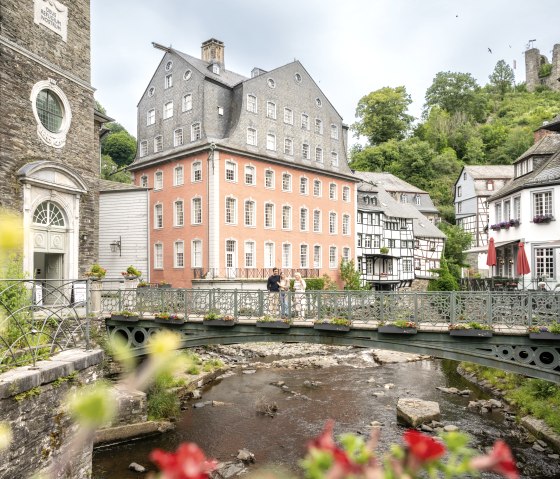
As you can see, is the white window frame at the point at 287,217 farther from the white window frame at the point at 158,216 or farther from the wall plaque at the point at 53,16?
the wall plaque at the point at 53,16

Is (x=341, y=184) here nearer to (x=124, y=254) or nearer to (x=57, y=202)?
(x=124, y=254)

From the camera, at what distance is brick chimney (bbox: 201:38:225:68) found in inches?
1455

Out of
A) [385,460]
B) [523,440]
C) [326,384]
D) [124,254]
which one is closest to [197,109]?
[124,254]

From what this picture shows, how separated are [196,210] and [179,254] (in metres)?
3.41

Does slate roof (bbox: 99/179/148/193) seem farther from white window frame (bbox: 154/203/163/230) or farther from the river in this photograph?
the river

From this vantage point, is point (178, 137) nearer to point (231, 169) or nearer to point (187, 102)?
point (187, 102)

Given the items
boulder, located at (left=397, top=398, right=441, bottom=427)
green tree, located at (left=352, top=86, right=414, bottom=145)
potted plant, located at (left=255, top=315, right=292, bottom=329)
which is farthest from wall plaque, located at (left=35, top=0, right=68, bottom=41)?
green tree, located at (left=352, top=86, right=414, bottom=145)

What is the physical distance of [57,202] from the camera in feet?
61.5

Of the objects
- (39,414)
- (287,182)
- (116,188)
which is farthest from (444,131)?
(39,414)

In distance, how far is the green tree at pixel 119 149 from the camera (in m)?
65.8

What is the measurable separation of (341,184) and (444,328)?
28.9 meters

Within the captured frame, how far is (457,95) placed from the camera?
7981 centimetres

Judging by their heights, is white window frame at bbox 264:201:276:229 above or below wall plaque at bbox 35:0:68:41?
below

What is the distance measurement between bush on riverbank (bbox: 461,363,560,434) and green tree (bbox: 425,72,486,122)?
2677 inches
